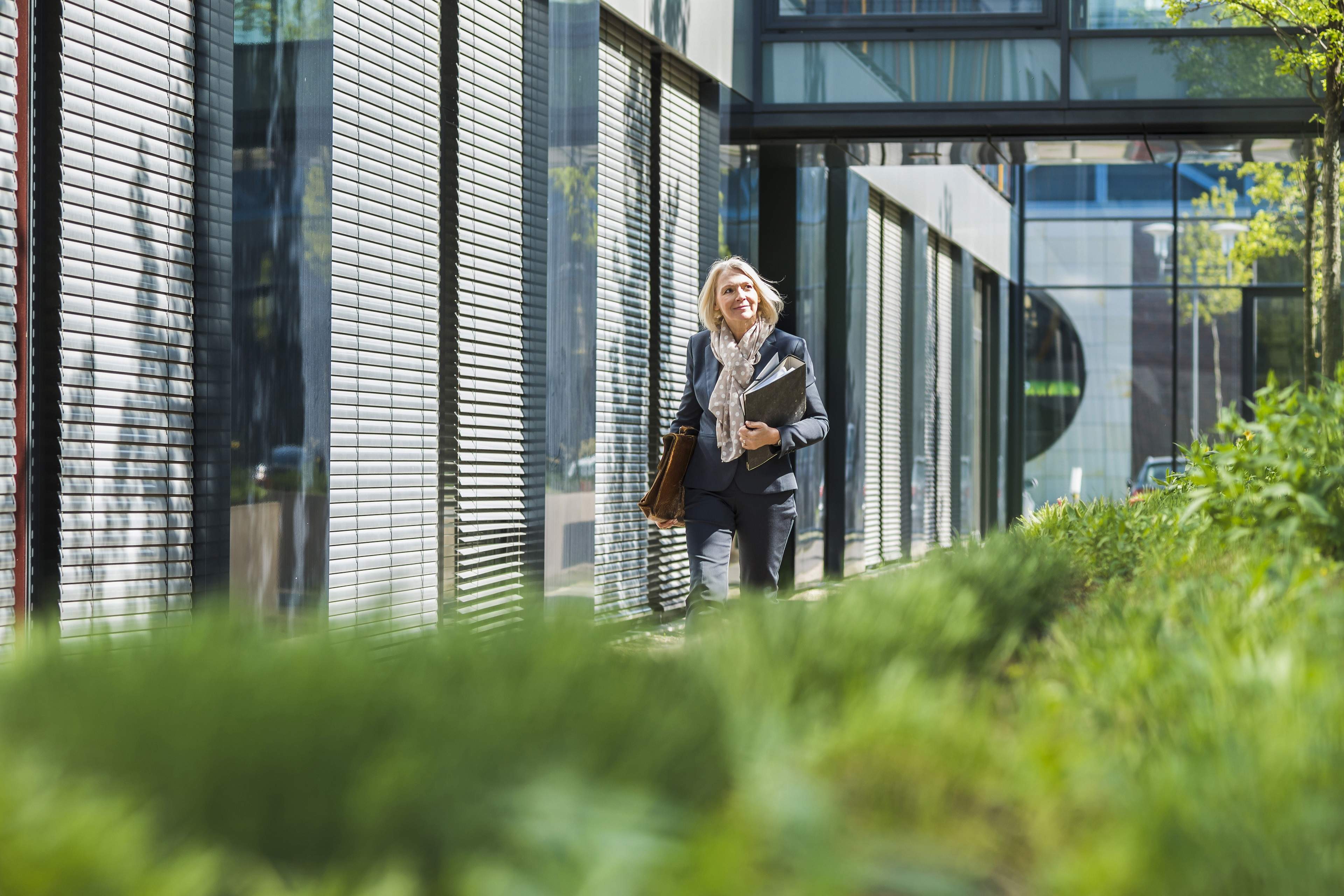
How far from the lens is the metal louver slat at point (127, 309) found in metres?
4.32

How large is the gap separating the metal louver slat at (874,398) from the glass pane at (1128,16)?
355cm

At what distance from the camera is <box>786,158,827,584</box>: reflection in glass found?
11.2 metres

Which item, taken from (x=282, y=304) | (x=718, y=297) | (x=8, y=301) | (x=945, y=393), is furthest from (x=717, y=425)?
(x=945, y=393)

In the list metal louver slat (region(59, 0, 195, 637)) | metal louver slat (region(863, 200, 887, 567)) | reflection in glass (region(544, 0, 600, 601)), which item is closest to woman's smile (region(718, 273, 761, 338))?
metal louver slat (region(59, 0, 195, 637))

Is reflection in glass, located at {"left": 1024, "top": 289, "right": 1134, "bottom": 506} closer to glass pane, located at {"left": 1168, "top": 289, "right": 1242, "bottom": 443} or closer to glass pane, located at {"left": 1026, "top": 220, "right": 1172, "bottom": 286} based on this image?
glass pane, located at {"left": 1026, "top": 220, "right": 1172, "bottom": 286}

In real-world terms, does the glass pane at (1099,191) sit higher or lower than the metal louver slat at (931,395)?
higher

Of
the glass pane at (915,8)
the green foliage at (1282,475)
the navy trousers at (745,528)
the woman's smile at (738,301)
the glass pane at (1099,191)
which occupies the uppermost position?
the glass pane at (1099,191)

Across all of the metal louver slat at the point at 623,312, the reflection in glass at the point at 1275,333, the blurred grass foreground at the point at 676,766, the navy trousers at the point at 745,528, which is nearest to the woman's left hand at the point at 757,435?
the navy trousers at the point at 745,528

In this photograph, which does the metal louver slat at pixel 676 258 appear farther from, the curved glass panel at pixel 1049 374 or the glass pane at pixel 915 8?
the curved glass panel at pixel 1049 374

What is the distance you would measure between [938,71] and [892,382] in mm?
5149

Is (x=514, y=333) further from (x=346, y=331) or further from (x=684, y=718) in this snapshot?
(x=684, y=718)

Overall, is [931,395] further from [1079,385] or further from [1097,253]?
[1097,253]

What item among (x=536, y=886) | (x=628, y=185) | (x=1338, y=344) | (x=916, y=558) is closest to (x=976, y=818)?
(x=536, y=886)

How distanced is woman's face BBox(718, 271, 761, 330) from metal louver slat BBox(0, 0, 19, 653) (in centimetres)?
242
